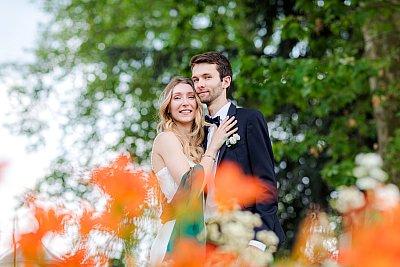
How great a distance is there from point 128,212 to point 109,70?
15640mm

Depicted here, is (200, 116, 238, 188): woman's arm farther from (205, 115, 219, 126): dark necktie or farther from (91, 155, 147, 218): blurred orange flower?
(91, 155, 147, 218): blurred orange flower

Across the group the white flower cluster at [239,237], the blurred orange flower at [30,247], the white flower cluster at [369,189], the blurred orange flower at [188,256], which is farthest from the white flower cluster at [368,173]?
A: the blurred orange flower at [30,247]

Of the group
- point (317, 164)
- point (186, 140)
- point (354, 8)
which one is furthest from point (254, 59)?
point (186, 140)

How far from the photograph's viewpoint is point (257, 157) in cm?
385

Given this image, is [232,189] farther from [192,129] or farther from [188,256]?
[192,129]

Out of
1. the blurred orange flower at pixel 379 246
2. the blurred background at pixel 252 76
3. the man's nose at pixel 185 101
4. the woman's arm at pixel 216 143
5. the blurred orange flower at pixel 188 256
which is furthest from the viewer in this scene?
the blurred background at pixel 252 76

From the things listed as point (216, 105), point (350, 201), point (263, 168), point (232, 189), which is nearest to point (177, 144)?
point (216, 105)

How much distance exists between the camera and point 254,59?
11656 millimetres

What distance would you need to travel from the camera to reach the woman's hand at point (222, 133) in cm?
381

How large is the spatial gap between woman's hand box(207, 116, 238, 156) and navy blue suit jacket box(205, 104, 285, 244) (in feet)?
0.10

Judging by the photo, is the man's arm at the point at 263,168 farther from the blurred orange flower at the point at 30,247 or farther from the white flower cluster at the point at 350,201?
the blurred orange flower at the point at 30,247

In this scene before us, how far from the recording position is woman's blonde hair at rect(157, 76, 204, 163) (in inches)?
156

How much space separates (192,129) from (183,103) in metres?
0.17

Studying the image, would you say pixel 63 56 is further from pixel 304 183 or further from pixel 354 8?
pixel 354 8
